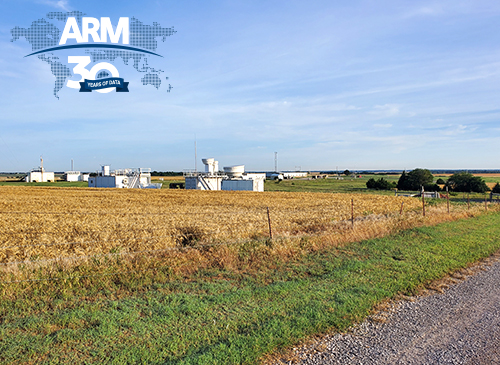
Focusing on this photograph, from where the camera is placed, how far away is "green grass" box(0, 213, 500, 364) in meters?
5.34

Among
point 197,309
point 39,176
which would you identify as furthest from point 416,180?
point 39,176

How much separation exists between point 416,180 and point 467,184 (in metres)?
9.15

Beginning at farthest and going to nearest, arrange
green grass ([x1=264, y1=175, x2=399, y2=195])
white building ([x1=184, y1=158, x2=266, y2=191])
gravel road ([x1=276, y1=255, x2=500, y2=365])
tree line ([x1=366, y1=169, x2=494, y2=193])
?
1. green grass ([x1=264, y1=175, x2=399, y2=195])
2. tree line ([x1=366, y1=169, x2=494, y2=193])
3. white building ([x1=184, y1=158, x2=266, y2=191])
4. gravel road ([x1=276, y1=255, x2=500, y2=365])

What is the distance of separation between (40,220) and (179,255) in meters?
10.3

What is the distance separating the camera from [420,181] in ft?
224

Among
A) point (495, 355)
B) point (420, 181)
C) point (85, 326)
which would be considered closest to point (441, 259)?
point (495, 355)

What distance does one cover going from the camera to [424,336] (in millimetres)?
6016

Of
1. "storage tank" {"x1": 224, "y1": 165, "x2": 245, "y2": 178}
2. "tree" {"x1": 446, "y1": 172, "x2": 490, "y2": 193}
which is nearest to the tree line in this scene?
"tree" {"x1": 446, "y1": 172, "x2": 490, "y2": 193}

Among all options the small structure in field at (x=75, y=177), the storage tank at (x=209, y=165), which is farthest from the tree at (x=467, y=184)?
the small structure in field at (x=75, y=177)

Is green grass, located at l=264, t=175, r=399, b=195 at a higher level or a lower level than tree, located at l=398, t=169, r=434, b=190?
lower

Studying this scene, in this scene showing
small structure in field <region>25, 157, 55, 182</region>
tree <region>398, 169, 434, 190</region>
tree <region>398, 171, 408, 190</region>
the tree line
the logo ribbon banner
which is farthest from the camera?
small structure in field <region>25, 157, 55, 182</region>

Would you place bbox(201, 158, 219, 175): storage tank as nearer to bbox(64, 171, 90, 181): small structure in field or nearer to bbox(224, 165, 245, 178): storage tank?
bbox(224, 165, 245, 178): storage tank

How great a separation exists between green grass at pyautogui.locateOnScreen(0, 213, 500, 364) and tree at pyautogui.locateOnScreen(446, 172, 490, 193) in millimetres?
58351

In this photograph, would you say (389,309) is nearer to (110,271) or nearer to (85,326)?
(85,326)
